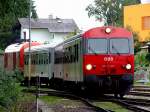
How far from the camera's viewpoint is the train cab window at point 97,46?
25305 mm

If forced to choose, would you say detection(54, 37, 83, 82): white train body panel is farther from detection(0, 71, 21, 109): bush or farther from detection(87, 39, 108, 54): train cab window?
detection(0, 71, 21, 109): bush

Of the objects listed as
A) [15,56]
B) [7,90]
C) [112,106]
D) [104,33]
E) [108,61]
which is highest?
[104,33]

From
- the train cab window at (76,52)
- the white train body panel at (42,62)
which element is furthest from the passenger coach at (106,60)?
the white train body panel at (42,62)

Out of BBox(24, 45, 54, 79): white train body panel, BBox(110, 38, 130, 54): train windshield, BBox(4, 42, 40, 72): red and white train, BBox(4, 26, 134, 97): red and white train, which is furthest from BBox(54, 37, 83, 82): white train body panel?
BBox(4, 42, 40, 72): red and white train

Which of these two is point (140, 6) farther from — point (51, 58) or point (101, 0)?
point (51, 58)

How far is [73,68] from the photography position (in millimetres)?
27484

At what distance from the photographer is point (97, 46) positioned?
1006 inches

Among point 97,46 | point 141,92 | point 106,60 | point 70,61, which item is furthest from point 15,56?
point 106,60

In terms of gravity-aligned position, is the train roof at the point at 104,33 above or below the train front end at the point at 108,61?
above

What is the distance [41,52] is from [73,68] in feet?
39.7

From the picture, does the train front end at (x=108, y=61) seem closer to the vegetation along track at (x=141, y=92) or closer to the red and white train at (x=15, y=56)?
the vegetation along track at (x=141, y=92)

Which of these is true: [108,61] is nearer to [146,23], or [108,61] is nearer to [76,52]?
[76,52]

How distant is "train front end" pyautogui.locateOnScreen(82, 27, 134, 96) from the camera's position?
25141 millimetres

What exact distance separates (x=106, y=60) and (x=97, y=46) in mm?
705
